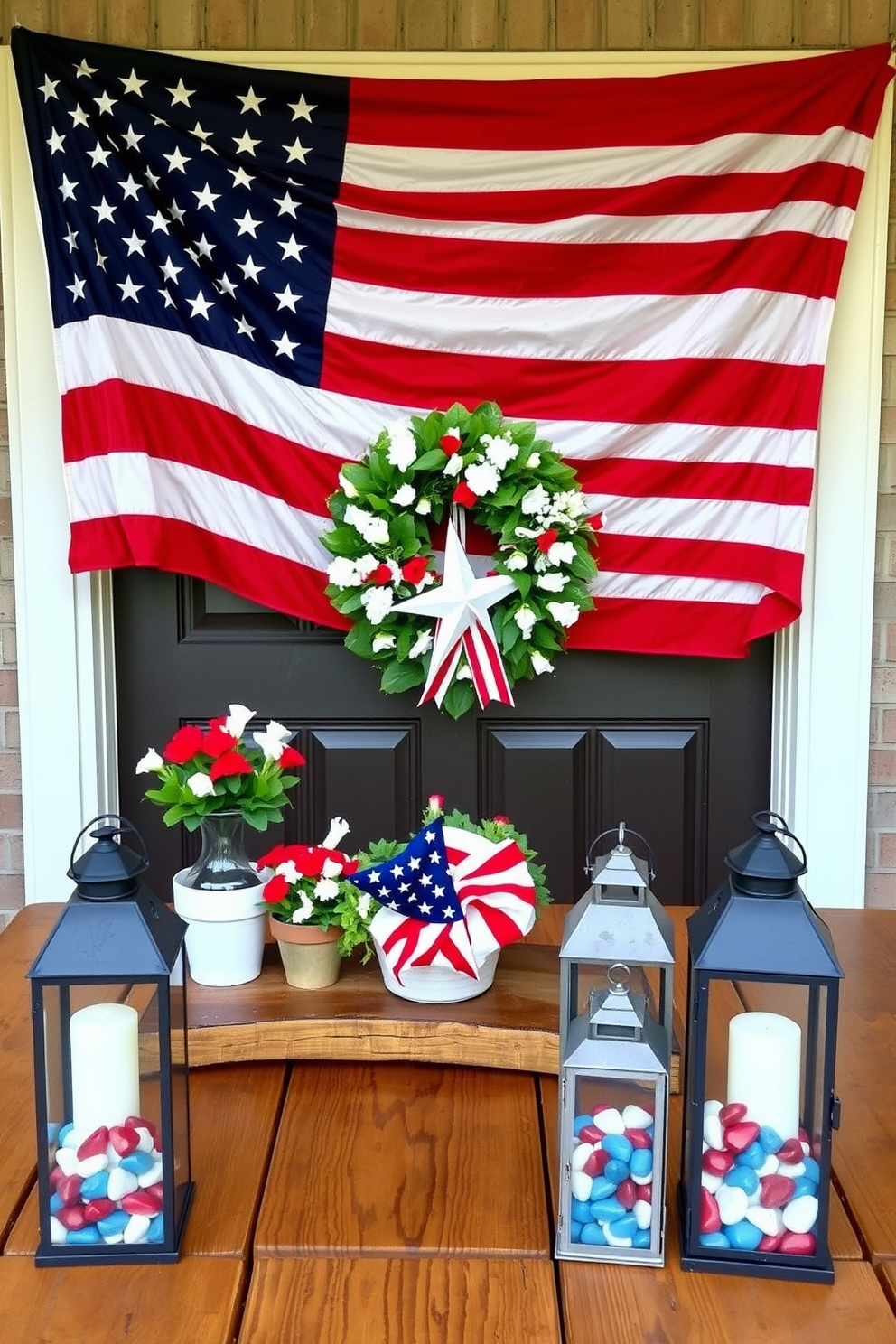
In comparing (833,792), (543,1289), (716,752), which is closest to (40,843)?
(716,752)

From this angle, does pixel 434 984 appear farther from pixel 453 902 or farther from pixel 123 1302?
pixel 123 1302

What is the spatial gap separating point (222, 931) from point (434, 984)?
0.25m

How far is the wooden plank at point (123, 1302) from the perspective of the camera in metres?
0.84

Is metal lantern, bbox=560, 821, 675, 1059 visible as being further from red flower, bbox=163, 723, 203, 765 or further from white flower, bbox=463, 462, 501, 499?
white flower, bbox=463, 462, 501, 499

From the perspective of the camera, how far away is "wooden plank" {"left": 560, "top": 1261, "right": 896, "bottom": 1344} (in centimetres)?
84

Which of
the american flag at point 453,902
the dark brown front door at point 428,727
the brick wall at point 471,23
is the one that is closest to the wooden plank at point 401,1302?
the american flag at point 453,902

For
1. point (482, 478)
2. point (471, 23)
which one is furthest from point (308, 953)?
point (471, 23)

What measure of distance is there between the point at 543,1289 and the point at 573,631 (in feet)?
5.75

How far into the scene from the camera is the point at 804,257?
94.9 inches

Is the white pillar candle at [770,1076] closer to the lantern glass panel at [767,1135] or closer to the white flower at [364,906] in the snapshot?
the lantern glass panel at [767,1135]

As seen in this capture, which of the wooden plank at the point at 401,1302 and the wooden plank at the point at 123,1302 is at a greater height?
the wooden plank at the point at 123,1302

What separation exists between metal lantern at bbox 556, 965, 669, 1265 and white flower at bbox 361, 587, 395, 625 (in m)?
1.51

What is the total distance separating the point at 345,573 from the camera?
237cm

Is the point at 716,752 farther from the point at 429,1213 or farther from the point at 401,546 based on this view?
the point at 429,1213
